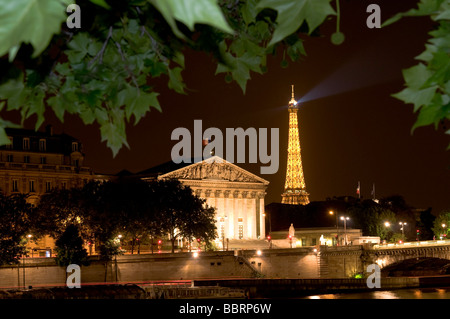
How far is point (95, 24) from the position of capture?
141 inches

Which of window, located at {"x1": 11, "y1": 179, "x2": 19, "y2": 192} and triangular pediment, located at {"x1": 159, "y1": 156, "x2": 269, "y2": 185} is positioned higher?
triangular pediment, located at {"x1": 159, "y1": 156, "x2": 269, "y2": 185}

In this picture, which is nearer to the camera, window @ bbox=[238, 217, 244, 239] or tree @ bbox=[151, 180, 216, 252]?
tree @ bbox=[151, 180, 216, 252]

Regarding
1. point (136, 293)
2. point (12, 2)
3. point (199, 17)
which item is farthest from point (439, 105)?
point (136, 293)

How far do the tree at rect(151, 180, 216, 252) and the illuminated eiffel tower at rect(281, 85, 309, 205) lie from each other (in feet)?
214

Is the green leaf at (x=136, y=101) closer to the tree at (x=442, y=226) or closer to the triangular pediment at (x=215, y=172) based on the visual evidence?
the triangular pediment at (x=215, y=172)

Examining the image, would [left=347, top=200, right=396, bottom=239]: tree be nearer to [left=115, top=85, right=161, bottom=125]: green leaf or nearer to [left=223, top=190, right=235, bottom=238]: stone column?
[left=223, top=190, right=235, bottom=238]: stone column

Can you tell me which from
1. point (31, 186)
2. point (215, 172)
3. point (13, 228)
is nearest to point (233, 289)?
point (13, 228)

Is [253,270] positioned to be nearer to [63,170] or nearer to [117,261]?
[117,261]

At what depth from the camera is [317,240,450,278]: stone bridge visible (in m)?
71.8

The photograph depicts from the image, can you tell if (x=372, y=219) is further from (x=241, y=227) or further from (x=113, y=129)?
(x=113, y=129)

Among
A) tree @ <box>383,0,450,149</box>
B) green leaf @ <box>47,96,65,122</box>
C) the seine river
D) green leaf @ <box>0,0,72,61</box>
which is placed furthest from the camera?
the seine river

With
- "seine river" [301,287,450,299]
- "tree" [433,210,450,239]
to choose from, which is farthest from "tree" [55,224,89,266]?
"tree" [433,210,450,239]

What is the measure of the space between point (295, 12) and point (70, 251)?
58997 mm

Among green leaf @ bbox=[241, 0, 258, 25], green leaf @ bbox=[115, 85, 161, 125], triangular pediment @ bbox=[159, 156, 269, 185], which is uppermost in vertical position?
triangular pediment @ bbox=[159, 156, 269, 185]
